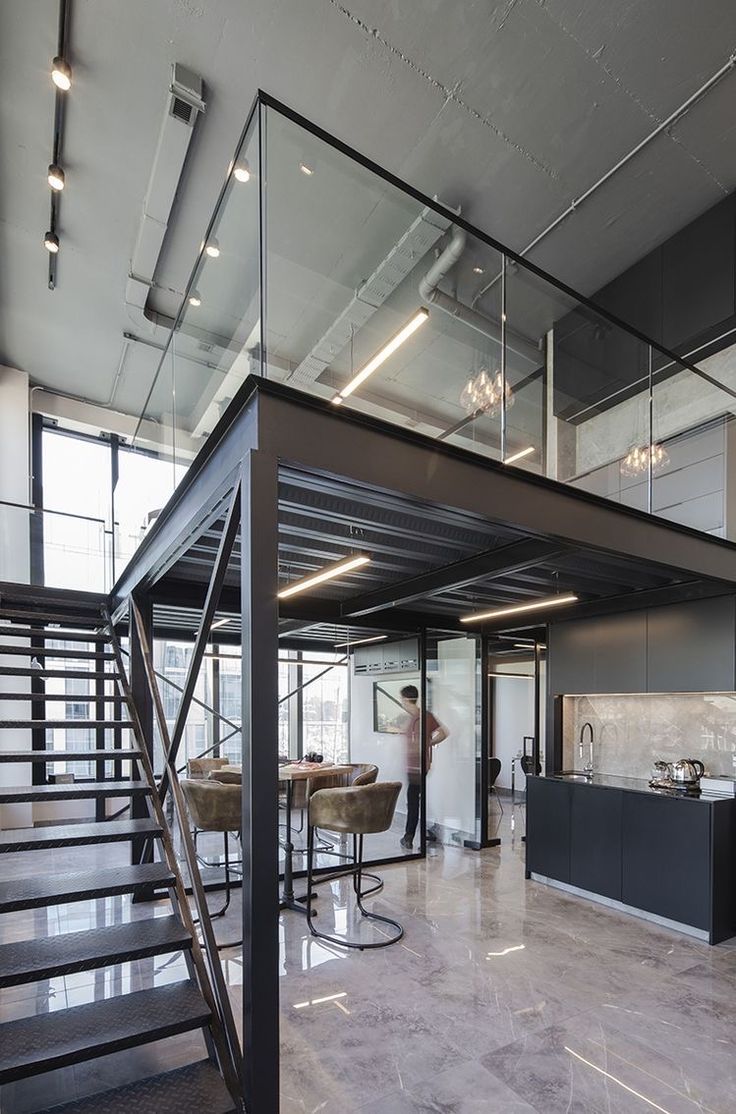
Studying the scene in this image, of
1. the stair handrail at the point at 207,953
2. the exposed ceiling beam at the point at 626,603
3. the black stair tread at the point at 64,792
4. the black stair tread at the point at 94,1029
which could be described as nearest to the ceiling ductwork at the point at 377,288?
the stair handrail at the point at 207,953

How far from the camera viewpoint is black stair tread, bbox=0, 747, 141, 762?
353 cm

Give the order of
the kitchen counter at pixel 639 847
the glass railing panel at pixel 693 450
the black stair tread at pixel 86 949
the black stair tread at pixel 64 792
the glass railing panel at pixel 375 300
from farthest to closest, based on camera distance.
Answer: the glass railing panel at pixel 693 450 < the kitchen counter at pixel 639 847 < the black stair tread at pixel 64 792 < the glass railing panel at pixel 375 300 < the black stair tread at pixel 86 949

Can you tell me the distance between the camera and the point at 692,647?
5.12m

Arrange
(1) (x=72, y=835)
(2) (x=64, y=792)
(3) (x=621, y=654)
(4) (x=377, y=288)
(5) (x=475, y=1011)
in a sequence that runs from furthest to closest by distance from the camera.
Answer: (3) (x=621, y=654)
(4) (x=377, y=288)
(2) (x=64, y=792)
(5) (x=475, y=1011)
(1) (x=72, y=835)

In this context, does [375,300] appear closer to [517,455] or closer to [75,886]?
[517,455]

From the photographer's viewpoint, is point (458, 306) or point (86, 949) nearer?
point (86, 949)

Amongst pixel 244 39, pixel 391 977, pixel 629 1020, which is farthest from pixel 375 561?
pixel 244 39

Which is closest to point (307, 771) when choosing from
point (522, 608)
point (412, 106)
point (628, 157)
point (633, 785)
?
point (522, 608)

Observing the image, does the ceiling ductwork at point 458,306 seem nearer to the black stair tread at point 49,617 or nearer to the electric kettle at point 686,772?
the electric kettle at point 686,772

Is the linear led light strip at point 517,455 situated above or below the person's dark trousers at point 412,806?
above

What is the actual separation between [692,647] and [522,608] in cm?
→ 143

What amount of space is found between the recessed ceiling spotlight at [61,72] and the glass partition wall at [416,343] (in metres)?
1.58

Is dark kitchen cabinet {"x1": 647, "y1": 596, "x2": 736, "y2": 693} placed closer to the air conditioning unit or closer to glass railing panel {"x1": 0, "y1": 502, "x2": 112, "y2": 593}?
glass railing panel {"x1": 0, "y1": 502, "x2": 112, "y2": 593}

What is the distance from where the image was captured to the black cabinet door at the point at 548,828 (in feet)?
17.7
